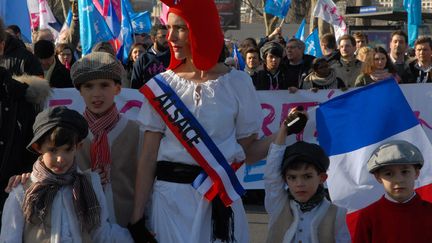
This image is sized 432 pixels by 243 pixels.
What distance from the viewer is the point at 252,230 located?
28.9ft

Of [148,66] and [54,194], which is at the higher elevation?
[54,194]

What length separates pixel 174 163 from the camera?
4.41m

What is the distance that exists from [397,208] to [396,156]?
0.86 feet

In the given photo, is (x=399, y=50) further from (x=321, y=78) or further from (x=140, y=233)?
(x=140, y=233)

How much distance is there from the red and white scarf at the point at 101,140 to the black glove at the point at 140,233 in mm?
362

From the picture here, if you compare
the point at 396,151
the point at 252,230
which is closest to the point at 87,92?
the point at 396,151

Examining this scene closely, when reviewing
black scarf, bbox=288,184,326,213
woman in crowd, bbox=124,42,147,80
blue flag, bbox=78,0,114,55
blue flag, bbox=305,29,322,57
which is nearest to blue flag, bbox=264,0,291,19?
blue flag, bbox=305,29,322,57

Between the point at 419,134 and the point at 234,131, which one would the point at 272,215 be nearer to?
the point at 234,131

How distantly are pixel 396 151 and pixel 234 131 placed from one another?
84cm

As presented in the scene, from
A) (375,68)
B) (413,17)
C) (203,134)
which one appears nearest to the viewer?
(203,134)

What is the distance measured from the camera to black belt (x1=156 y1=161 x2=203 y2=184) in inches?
173

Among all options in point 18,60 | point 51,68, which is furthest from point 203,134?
point 51,68

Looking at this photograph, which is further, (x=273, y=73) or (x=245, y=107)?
(x=273, y=73)

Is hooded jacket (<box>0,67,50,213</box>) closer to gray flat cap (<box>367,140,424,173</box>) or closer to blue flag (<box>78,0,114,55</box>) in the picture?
gray flat cap (<box>367,140,424,173</box>)
